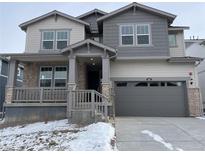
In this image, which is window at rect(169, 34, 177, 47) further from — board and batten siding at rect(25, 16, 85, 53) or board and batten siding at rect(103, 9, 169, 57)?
board and batten siding at rect(25, 16, 85, 53)

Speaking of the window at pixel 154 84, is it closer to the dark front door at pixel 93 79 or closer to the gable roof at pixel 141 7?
the dark front door at pixel 93 79

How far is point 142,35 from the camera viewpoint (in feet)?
44.4

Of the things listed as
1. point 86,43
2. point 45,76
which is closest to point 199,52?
point 86,43

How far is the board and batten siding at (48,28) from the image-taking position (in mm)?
13859

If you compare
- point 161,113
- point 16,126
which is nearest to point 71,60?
point 16,126

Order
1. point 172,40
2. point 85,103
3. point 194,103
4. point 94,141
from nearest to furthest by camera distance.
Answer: point 94,141, point 85,103, point 194,103, point 172,40

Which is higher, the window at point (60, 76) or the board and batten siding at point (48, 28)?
the board and batten siding at point (48, 28)

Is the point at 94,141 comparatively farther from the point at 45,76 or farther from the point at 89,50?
the point at 45,76

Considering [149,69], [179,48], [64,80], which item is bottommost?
[64,80]

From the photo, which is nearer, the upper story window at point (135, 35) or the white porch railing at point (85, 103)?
the white porch railing at point (85, 103)

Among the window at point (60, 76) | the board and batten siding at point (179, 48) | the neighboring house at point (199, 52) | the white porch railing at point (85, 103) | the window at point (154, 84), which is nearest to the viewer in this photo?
the white porch railing at point (85, 103)

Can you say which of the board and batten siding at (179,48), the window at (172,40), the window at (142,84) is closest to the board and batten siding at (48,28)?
the window at (142,84)

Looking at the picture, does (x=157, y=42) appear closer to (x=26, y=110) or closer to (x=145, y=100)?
(x=145, y=100)

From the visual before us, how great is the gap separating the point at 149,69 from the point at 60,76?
5945 millimetres
